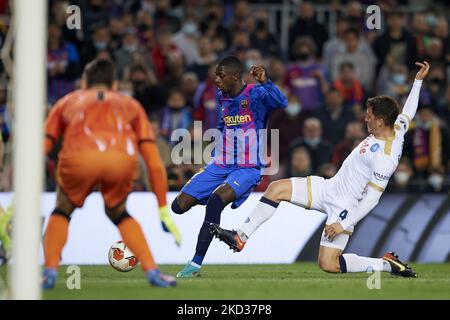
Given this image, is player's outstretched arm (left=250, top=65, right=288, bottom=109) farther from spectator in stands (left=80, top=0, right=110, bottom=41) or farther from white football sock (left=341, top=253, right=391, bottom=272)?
spectator in stands (left=80, top=0, right=110, bottom=41)

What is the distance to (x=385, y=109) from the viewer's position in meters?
10.3

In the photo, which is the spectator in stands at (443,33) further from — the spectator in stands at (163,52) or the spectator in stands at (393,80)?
the spectator in stands at (163,52)

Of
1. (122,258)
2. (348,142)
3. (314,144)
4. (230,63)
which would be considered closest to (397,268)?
(230,63)

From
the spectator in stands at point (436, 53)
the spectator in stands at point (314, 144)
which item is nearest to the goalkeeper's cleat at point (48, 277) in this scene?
the spectator in stands at point (314, 144)

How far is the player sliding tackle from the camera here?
10.3m

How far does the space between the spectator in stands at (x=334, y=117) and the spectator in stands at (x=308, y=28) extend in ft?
6.13

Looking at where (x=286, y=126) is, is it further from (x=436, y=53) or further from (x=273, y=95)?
(x=273, y=95)

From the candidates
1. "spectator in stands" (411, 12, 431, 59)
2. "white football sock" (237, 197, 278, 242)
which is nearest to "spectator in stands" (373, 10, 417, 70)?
"spectator in stands" (411, 12, 431, 59)

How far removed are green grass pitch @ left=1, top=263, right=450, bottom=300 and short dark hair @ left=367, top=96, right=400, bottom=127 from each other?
145 centimetres

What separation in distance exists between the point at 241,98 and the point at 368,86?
6.27 meters

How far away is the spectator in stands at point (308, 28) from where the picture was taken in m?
17.3
